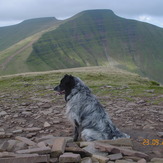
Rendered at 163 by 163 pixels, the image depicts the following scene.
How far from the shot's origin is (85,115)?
8.40 meters

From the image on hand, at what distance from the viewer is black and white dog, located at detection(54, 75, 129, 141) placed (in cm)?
791

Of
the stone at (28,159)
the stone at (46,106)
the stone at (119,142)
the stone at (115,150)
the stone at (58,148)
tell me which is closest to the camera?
the stone at (28,159)

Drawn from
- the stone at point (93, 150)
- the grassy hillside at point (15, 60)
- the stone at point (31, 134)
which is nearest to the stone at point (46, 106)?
the stone at point (31, 134)

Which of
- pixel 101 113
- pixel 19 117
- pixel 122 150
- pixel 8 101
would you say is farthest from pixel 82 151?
pixel 8 101

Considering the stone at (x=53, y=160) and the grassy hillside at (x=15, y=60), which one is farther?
the grassy hillside at (x=15, y=60)

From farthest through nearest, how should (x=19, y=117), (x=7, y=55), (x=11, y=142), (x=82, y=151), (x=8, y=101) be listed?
(x=7, y=55) < (x=8, y=101) < (x=19, y=117) < (x=11, y=142) < (x=82, y=151)

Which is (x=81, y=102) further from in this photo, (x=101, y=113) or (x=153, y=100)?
(x=153, y=100)

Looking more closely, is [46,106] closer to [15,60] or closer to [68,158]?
[68,158]

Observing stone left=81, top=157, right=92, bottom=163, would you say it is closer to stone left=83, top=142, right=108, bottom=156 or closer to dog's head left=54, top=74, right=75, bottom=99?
stone left=83, top=142, right=108, bottom=156

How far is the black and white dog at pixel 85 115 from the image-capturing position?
791 cm

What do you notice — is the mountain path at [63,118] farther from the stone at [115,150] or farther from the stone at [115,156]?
the stone at [115,156]

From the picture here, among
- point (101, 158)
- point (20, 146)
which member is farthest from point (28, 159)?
point (101, 158)

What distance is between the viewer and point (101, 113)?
826 centimetres

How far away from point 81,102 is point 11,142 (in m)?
3.00
